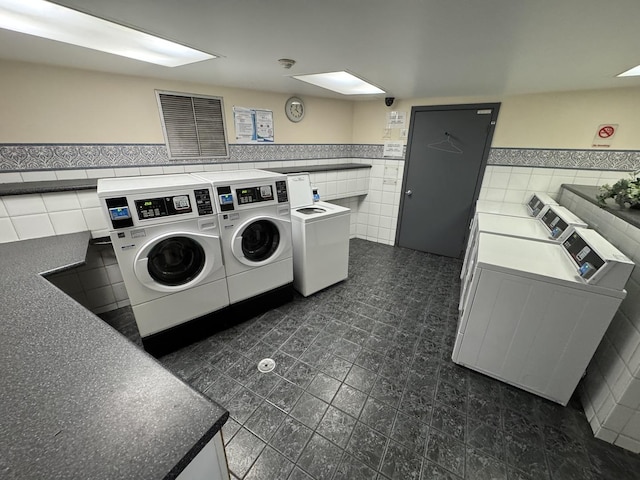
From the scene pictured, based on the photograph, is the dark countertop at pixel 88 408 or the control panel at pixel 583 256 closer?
the dark countertop at pixel 88 408

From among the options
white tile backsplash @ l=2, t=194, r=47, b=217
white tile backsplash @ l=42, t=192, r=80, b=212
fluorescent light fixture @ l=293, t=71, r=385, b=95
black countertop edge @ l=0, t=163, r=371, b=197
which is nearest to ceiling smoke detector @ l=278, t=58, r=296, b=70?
fluorescent light fixture @ l=293, t=71, r=385, b=95

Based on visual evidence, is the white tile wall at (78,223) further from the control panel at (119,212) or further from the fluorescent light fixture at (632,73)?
the fluorescent light fixture at (632,73)

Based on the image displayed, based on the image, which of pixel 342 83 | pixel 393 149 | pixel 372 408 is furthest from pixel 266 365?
pixel 393 149

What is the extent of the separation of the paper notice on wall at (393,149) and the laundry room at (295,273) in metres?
0.63

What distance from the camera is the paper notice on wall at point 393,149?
3506 mm

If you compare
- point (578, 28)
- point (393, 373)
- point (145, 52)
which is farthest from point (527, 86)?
point (145, 52)

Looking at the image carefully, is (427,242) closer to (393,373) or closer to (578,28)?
(393,373)

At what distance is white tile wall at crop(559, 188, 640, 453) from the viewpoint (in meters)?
1.27

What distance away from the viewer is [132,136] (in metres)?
2.21

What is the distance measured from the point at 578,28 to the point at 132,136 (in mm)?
2928

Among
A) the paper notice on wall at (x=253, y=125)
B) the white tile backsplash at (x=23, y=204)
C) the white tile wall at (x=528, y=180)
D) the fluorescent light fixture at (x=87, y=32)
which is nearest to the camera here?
the fluorescent light fixture at (x=87, y=32)

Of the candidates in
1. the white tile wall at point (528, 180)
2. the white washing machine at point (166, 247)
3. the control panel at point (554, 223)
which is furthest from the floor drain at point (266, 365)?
the white tile wall at point (528, 180)

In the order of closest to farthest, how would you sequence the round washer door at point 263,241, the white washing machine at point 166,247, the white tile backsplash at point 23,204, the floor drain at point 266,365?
1. the white washing machine at point 166,247
2. the white tile backsplash at point 23,204
3. the floor drain at point 266,365
4. the round washer door at point 263,241

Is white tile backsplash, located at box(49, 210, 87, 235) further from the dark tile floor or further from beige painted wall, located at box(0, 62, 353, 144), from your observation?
the dark tile floor
